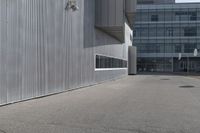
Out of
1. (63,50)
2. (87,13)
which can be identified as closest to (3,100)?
(63,50)

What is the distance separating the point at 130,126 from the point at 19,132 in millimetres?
2799

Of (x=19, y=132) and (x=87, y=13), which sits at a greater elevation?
(x=87, y=13)

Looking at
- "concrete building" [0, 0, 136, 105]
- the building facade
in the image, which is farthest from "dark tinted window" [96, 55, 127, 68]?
the building facade

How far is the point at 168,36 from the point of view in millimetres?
86625

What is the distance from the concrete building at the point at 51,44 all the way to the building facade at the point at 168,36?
6040cm

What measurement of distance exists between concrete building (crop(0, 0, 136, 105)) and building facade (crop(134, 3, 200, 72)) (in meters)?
60.4

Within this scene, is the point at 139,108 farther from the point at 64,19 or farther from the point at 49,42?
the point at 64,19

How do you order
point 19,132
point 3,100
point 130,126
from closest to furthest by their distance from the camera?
point 19,132, point 130,126, point 3,100

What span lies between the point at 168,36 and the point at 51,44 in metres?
73.6

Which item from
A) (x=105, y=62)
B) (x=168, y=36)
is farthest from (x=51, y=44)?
(x=168, y=36)

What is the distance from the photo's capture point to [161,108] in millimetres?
12172

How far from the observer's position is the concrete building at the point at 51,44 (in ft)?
39.5

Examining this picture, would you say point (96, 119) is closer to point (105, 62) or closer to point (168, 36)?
point (105, 62)

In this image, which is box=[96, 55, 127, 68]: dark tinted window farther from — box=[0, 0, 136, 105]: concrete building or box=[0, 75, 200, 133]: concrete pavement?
box=[0, 75, 200, 133]: concrete pavement
